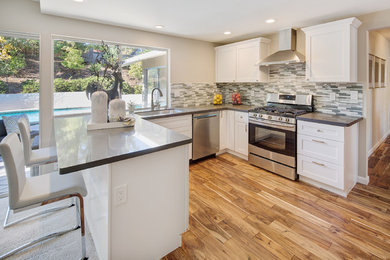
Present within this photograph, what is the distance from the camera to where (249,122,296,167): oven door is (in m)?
3.11

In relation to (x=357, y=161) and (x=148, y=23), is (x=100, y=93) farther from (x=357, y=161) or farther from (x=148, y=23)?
(x=357, y=161)

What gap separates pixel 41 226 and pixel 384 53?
648cm

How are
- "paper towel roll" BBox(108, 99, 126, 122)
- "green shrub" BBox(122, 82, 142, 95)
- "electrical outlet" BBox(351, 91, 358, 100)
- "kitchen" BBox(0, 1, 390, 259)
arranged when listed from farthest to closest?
"green shrub" BBox(122, 82, 142, 95)
"electrical outlet" BBox(351, 91, 358, 100)
"paper towel roll" BBox(108, 99, 126, 122)
"kitchen" BBox(0, 1, 390, 259)

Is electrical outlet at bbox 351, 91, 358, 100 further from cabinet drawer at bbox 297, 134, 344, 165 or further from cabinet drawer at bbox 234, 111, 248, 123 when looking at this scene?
cabinet drawer at bbox 234, 111, 248, 123

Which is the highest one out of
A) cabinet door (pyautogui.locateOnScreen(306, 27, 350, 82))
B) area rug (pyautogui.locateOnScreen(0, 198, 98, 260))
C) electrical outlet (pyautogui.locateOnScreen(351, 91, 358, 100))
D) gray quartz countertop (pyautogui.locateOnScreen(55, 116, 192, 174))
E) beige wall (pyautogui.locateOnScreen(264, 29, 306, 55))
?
beige wall (pyautogui.locateOnScreen(264, 29, 306, 55))

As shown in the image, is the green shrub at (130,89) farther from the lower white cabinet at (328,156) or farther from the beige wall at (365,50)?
the beige wall at (365,50)

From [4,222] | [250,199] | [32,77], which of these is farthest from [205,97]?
[4,222]

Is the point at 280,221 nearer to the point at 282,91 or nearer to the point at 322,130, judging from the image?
the point at 322,130

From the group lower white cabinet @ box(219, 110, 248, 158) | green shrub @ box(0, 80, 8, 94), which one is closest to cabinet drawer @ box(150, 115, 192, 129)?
lower white cabinet @ box(219, 110, 248, 158)

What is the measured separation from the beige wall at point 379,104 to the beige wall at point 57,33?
3.28m

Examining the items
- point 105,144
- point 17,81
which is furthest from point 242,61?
point 17,81

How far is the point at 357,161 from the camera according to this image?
10.0 feet

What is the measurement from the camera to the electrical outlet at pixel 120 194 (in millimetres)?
1361

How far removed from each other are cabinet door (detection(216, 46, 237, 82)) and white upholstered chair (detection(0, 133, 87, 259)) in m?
3.42
